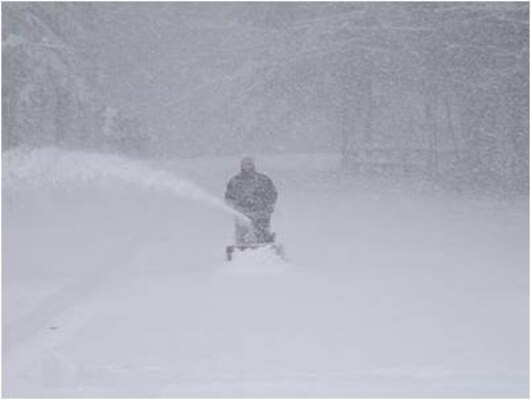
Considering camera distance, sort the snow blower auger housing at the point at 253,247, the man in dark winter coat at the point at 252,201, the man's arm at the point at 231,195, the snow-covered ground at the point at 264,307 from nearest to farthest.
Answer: the snow-covered ground at the point at 264,307 → the snow blower auger housing at the point at 253,247 → the man in dark winter coat at the point at 252,201 → the man's arm at the point at 231,195

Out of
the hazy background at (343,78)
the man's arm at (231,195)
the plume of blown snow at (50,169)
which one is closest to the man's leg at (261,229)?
the man's arm at (231,195)

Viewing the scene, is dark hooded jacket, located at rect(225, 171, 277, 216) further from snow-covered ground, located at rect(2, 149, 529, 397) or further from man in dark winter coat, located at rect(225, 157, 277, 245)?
snow-covered ground, located at rect(2, 149, 529, 397)

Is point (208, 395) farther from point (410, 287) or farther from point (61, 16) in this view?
point (61, 16)

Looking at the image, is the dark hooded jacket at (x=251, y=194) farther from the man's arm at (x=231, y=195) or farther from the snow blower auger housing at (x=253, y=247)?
the snow blower auger housing at (x=253, y=247)

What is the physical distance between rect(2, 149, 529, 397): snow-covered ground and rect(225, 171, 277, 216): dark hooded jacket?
0.31 m

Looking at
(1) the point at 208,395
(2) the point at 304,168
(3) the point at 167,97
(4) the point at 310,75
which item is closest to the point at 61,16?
(4) the point at 310,75

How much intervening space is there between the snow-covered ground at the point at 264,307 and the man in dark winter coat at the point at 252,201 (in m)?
0.36

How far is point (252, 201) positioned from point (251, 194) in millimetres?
107

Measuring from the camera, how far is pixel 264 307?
36.3 ft

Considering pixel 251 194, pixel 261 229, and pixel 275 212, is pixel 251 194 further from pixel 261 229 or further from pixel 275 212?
pixel 275 212

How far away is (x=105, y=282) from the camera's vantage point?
44.0ft

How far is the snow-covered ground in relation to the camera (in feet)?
26.6

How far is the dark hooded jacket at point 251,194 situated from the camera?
44.9ft

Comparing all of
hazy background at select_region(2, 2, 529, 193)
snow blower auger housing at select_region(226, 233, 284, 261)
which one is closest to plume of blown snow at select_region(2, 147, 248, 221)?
hazy background at select_region(2, 2, 529, 193)
